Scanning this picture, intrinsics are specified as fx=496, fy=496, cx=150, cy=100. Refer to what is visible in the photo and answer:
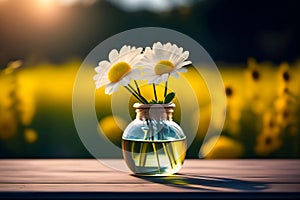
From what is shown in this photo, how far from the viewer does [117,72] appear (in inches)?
44.0

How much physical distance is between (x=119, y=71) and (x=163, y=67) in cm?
10

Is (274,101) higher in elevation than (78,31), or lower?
lower

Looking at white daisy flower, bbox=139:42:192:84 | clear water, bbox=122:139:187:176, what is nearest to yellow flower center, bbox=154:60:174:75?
white daisy flower, bbox=139:42:192:84

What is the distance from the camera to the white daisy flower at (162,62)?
1112 millimetres

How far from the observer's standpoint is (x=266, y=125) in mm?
1818

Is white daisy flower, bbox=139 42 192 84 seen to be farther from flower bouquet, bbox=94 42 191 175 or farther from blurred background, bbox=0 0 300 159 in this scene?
blurred background, bbox=0 0 300 159

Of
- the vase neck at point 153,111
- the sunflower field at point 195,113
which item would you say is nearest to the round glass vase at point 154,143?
the vase neck at point 153,111

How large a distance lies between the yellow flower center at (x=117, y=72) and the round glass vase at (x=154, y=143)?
3.1 inches

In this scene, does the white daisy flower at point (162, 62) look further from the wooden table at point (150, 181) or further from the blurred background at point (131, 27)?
the blurred background at point (131, 27)

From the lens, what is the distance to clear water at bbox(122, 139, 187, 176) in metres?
1.08

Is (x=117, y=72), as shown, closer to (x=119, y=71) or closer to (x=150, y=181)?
(x=119, y=71)

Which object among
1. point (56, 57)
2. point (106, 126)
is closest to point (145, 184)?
point (106, 126)
